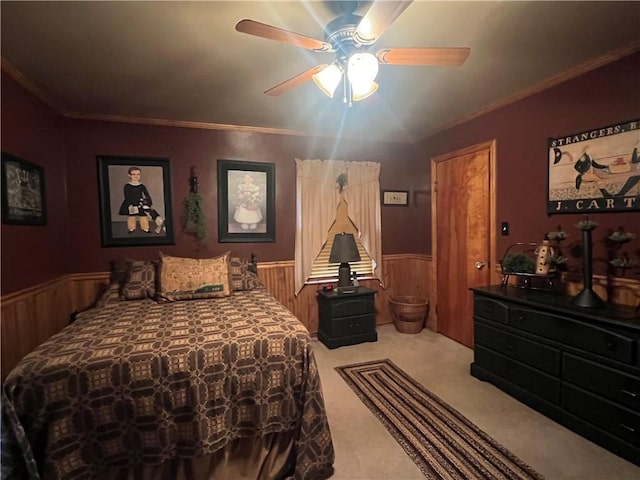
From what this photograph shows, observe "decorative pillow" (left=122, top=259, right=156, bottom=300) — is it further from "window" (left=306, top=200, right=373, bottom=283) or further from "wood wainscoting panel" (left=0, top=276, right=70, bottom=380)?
"window" (left=306, top=200, right=373, bottom=283)

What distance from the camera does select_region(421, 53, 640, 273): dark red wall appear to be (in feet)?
7.22

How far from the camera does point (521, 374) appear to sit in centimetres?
240

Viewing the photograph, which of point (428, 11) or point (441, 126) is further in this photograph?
point (441, 126)

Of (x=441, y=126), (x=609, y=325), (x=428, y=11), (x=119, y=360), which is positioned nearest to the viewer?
(x=119, y=360)

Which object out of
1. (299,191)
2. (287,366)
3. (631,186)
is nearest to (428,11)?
(631,186)

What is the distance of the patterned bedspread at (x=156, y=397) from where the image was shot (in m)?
1.41

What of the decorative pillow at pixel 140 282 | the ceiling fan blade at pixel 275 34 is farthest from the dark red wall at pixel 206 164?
the ceiling fan blade at pixel 275 34

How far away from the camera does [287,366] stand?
5.71 feet

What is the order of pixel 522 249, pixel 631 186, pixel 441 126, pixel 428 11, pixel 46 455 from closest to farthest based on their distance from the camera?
pixel 46 455 → pixel 428 11 → pixel 631 186 → pixel 522 249 → pixel 441 126

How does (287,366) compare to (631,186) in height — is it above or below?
below

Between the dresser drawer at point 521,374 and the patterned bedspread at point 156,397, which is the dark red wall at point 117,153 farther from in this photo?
the dresser drawer at point 521,374

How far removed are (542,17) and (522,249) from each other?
6.13 feet

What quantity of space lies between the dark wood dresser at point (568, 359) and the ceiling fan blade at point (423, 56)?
174cm

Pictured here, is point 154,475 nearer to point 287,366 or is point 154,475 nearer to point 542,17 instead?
point 287,366
